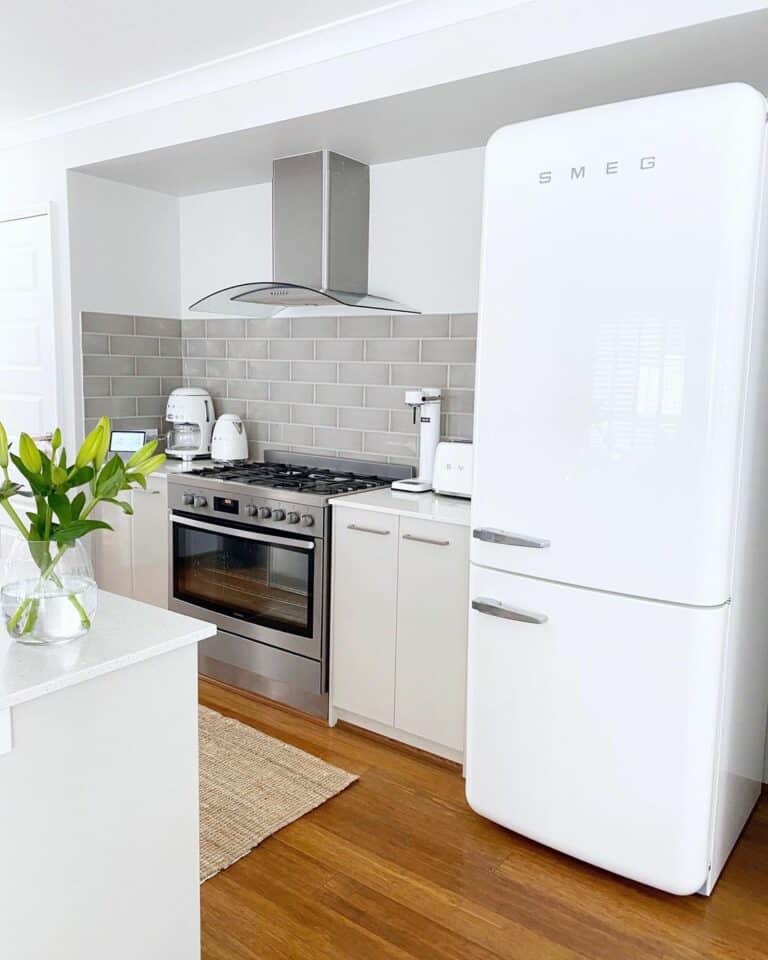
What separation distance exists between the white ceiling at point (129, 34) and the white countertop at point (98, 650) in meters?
1.95

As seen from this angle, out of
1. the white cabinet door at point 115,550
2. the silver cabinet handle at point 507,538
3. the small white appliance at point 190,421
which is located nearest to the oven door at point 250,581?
the white cabinet door at point 115,550

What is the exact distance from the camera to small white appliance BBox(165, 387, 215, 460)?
4.17 metres

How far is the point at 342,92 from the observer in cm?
279

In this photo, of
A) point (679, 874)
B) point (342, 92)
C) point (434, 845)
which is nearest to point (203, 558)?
point (434, 845)

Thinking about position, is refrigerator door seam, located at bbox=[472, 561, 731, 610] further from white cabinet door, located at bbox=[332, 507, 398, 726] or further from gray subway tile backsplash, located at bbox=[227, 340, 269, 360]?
gray subway tile backsplash, located at bbox=[227, 340, 269, 360]

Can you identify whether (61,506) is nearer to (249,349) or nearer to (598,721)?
(598,721)

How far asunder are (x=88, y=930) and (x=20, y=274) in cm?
349

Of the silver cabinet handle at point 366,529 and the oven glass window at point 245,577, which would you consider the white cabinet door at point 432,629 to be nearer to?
the silver cabinet handle at point 366,529

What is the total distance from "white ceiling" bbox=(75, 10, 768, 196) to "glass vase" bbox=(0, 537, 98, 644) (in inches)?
74.2

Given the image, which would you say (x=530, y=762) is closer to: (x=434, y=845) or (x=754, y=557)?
(x=434, y=845)

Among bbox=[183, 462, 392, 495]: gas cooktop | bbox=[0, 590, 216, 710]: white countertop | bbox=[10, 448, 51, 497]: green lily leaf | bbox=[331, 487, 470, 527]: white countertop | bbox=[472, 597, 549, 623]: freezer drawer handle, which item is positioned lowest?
bbox=[472, 597, 549, 623]: freezer drawer handle

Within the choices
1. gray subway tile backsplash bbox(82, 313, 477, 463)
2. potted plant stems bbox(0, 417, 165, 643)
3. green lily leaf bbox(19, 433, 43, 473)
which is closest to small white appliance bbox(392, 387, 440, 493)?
gray subway tile backsplash bbox(82, 313, 477, 463)

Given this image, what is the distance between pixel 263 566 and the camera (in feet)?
10.9

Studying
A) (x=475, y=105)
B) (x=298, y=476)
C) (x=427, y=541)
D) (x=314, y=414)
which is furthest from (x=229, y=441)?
(x=475, y=105)
